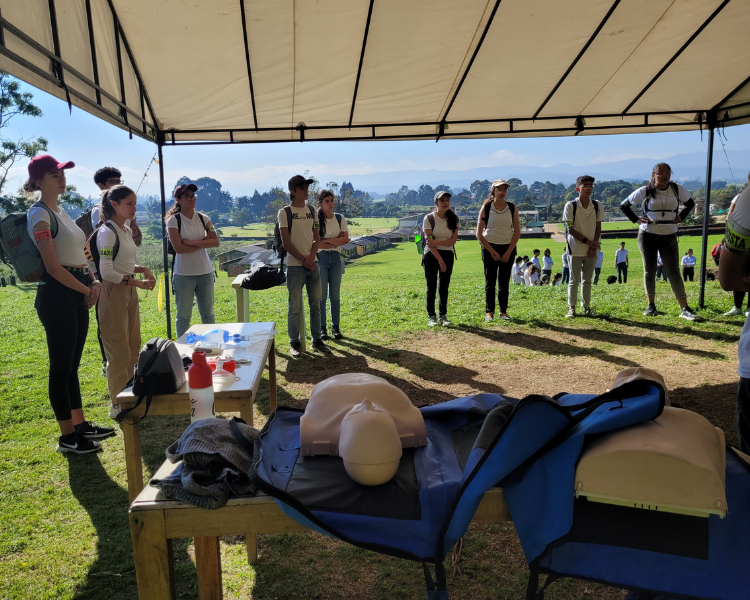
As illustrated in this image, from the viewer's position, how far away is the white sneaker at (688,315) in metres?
7.18

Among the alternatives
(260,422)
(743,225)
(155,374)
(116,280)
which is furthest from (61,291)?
(743,225)

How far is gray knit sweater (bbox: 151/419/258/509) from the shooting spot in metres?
1.58

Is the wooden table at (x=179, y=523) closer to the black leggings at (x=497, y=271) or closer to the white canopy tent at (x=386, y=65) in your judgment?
Answer: the white canopy tent at (x=386, y=65)

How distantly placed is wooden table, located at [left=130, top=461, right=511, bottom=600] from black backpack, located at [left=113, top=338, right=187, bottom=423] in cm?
94

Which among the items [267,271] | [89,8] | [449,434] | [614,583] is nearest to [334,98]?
[267,271]

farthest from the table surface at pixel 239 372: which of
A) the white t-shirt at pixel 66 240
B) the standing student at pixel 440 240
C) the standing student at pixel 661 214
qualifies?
the standing student at pixel 661 214

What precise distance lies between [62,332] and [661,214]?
686 centimetres

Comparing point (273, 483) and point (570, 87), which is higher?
point (570, 87)

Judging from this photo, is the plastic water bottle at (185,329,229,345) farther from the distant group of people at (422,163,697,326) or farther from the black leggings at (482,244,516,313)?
the black leggings at (482,244,516,313)

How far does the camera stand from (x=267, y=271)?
5.85 m

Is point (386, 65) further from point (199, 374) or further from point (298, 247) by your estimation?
point (199, 374)

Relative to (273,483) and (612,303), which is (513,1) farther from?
(612,303)

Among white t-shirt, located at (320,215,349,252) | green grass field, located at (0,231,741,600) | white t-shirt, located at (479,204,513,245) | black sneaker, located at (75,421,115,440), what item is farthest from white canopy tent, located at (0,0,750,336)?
green grass field, located at (0,231,741,600)

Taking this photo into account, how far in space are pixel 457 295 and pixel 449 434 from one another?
30.0 feet
